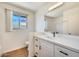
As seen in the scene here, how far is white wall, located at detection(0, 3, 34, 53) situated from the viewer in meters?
2.45

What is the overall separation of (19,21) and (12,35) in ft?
2.33

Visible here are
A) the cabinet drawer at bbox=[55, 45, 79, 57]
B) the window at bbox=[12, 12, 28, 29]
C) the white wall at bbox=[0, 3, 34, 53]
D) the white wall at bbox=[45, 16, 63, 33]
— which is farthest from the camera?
the window at bbox=[12, 12, 28, 29]

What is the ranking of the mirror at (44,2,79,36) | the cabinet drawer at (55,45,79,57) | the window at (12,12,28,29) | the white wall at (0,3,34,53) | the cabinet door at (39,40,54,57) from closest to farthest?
the cabinet drawer at (55,45,79,57), the cabinet door at (39,40,54,57), the mirror at (44,2,79,36), the white wall at (0,3,34,53), the window at (12,12,28,29)

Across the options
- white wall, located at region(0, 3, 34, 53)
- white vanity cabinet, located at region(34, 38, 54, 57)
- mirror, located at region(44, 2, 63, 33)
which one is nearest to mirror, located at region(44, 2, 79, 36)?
mirror, located at region(44, 2, 63, 33)

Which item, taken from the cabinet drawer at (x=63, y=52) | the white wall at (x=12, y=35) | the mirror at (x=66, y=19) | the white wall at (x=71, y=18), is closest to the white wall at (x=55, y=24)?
the mirror at (x=66, y=19)

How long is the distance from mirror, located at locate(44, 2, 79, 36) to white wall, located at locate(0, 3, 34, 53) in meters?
1.45

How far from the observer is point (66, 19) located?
164 cm

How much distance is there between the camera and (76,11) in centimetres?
141

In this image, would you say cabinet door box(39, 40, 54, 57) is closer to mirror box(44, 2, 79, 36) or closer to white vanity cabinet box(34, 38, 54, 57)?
white vanity cabinet box(34, 38, 54, 57)

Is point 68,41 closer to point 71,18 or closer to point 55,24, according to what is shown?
point 71,18

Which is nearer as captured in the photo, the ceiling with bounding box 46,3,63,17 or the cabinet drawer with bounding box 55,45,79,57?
the cabinet drawer with bounding box 55,45,79,57

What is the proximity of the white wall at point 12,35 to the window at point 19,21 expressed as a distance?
192 millimetres

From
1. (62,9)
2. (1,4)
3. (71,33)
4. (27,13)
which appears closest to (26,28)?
(27,13)

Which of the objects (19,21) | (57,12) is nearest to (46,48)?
(57,12)
